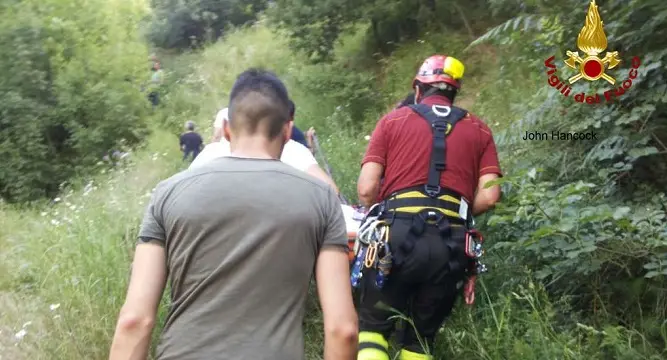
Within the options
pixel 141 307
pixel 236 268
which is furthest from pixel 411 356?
pixel 141 307

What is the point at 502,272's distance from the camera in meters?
3.77

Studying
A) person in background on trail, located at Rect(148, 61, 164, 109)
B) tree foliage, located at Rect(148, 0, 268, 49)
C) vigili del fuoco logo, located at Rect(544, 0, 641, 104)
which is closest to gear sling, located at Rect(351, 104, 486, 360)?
vigili del fuoco logo, located at Rect(544, 0, 641, 104)

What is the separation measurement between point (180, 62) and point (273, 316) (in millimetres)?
22483

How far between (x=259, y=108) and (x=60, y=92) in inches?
578

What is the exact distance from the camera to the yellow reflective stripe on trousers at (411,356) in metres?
3.24

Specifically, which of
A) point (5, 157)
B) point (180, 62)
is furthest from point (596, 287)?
point (180, 62)

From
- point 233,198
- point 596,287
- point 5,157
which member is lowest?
point 5,157

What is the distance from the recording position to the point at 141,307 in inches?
70.3

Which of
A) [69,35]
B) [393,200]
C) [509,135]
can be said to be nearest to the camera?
[393,200]

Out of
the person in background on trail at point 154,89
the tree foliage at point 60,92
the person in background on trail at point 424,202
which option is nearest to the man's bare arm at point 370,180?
the person in background on trail at point 424,202

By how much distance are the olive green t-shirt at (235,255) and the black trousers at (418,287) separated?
1.31m

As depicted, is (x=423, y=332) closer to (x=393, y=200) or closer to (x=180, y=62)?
(x=393, y=200)

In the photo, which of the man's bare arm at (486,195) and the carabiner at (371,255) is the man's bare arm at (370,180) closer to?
the carabiner at (371,255)

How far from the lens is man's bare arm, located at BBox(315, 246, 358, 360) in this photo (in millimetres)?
1815
